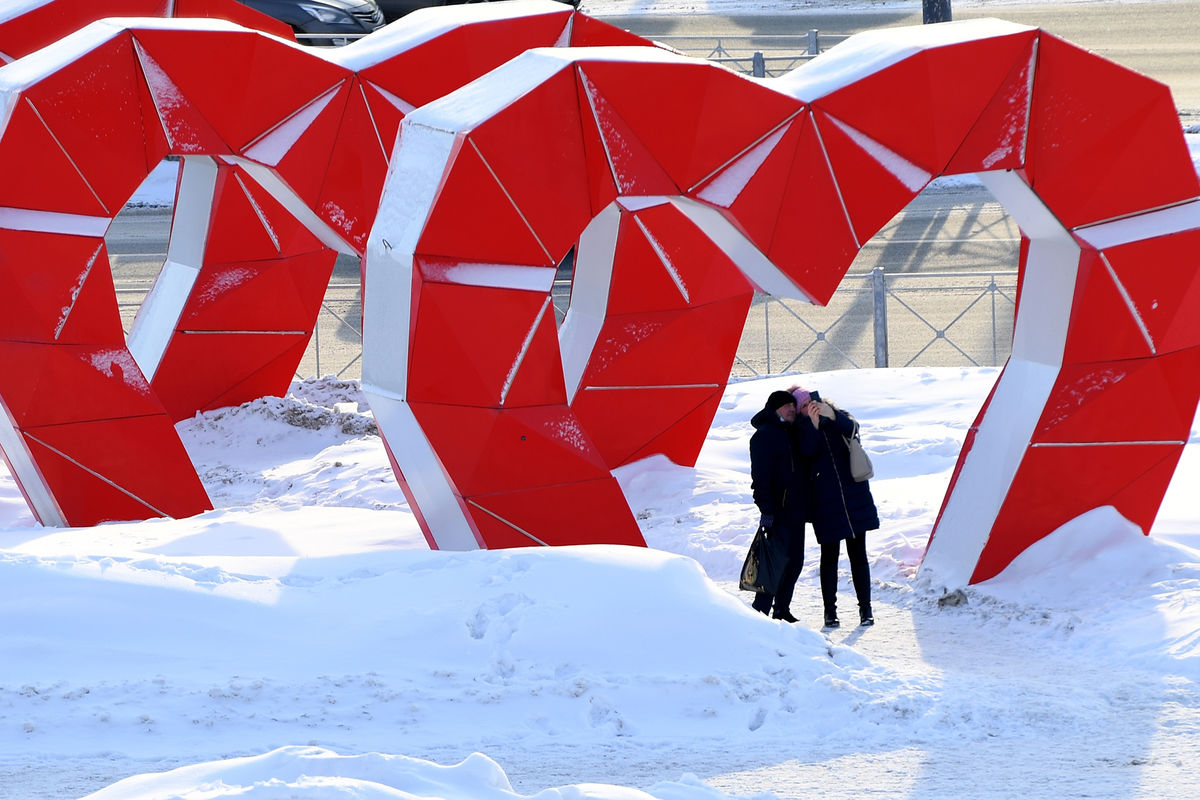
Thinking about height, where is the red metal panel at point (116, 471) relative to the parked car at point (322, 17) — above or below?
below

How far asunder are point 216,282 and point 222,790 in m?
9.09

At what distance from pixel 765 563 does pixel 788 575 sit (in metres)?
0.14

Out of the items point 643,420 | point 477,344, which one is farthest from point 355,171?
point 477,344

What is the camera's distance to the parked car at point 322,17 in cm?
→ 2266

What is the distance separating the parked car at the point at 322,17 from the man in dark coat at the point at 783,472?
16182mm

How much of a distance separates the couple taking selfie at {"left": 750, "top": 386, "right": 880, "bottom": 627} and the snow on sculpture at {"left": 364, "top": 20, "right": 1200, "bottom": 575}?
1.11m

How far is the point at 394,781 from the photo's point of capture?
4.84 m

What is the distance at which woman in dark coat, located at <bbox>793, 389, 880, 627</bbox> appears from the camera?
7.95 meters

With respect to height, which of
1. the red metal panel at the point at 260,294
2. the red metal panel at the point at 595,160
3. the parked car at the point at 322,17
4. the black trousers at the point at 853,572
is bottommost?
the black trousers at the point at 853,572

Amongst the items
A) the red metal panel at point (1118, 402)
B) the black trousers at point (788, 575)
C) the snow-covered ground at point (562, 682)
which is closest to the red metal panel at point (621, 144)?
the black trousers at point (788, 575)

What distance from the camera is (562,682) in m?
6.22

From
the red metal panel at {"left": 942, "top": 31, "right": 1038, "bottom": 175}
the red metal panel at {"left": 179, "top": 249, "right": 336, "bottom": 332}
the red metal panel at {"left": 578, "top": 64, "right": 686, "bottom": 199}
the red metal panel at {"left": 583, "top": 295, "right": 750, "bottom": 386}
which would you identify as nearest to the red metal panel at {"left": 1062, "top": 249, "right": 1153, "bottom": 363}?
the red metal panel at {"left": 942, "top": 31, "right": 1038, "bottom": 175}

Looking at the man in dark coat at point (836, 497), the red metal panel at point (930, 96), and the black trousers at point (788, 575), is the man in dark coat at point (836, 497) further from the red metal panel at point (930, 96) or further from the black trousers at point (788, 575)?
the red metal panel at point (930, 96)

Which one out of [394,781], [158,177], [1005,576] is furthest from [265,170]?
→ [158,177]
